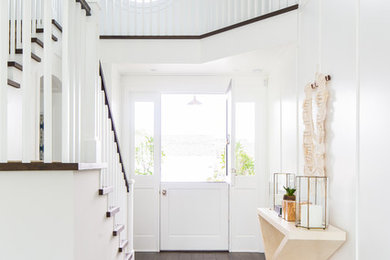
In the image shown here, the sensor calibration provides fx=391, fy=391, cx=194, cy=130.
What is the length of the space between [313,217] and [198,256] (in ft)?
10.4

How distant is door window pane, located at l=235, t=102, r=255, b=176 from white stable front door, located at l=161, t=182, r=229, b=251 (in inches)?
14.9

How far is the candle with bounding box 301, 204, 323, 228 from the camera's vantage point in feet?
8.17

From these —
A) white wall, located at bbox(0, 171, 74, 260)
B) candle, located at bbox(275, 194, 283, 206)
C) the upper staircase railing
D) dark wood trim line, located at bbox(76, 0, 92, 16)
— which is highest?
the upper staircase railing

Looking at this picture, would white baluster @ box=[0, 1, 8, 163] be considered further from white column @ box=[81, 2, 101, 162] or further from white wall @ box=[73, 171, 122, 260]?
white column @ box=[81, 2, 101, 162]

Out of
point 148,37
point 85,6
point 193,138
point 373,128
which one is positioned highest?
point 148,37

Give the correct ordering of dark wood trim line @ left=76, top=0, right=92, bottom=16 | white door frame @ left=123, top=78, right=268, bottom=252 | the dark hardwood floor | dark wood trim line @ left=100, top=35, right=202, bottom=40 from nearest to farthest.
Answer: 1. dark wood trim line @ left=76, top=0, right=92, bottom=16
2. dark wood trim line @ left=100, top=35, right=202, bottom=40
3. the dark hardwood floor
4. white door frame @ left=123, top=78, right=268, bottom=252

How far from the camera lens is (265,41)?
13.1ft

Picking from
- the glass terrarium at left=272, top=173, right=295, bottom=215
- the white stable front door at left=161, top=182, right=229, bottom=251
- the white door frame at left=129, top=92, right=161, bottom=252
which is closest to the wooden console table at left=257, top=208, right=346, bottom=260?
the glass terrarium at left=272, top=173, right=295, bottom=215

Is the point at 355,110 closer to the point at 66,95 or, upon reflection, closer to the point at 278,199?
the point at 278,199

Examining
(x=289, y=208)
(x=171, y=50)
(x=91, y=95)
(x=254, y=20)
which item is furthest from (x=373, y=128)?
(x=171, y=50)

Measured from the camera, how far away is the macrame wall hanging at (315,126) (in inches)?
113

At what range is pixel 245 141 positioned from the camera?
5.56 meters

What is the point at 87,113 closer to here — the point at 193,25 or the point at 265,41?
the point at 265,41

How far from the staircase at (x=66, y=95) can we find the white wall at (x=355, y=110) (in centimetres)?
154
